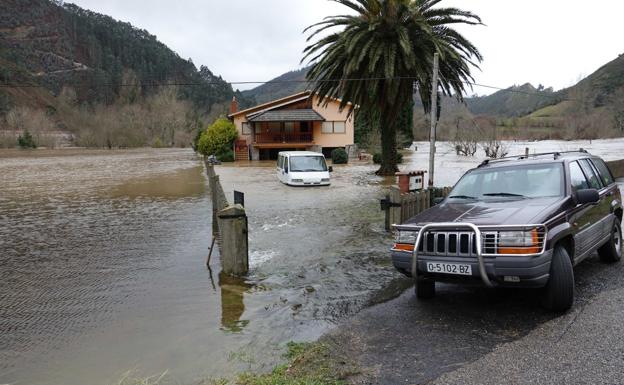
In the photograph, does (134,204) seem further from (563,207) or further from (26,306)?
(563,207)

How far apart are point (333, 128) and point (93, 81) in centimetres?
11429

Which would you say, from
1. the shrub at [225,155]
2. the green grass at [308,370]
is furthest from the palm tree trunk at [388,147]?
the green grass at [308,370]

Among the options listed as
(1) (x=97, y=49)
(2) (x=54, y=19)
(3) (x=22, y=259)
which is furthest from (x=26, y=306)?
(2) (x=54, y=19)

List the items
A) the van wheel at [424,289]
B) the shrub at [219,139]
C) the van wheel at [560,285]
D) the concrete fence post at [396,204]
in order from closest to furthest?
the van wheel at [560,285]
the van wheel at [424,289]
the concrete fence post at [396,204]
the shrub at [219,139]

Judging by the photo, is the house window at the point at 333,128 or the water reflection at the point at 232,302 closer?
the water reflection at the point at 232,302

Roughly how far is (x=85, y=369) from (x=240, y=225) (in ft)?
10.3

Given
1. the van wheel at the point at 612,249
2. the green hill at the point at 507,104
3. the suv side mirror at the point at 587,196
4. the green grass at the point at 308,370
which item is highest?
the green hill at the point at 507,104

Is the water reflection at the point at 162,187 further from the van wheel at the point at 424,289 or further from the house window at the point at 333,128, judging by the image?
the house window at the point at 333,128

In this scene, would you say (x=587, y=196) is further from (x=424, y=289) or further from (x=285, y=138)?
(x=285, y=138)

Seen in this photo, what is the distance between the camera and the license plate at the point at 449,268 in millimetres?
4891

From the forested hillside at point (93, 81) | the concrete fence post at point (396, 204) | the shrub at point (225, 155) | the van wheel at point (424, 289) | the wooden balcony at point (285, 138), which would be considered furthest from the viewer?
the forested hillside at point (93, 81)

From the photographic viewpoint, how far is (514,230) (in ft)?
15.7

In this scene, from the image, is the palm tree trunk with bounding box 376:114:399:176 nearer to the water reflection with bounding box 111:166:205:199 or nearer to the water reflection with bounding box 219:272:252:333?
the water reflection with bounding box 111:166:205:199

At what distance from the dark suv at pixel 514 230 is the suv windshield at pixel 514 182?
1 centimetres
